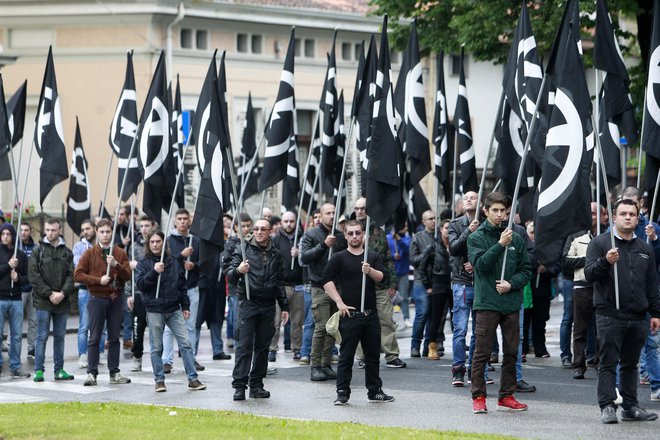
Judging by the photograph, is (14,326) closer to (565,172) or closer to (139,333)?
(139,333)

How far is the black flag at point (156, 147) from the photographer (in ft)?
58.7

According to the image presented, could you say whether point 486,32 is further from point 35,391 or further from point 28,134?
point 28,134

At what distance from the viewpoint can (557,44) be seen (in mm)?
12953

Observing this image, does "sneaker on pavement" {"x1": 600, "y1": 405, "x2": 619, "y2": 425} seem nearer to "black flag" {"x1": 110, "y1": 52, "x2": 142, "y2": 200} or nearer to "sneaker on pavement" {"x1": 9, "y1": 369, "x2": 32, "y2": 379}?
"sneaker on pavement" {"x1": 9, "y1": 369, "x2": 32, "y2": 379}

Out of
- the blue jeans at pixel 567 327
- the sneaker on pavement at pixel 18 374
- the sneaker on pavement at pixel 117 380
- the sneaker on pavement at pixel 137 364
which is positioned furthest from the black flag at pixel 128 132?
the blue jeans at pixel 567 327

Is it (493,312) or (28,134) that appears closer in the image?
(493,312)

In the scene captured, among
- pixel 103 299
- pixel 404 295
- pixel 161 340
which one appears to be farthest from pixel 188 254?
pixel 404 295

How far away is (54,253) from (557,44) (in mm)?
7320

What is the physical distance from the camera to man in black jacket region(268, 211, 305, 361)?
745 inches

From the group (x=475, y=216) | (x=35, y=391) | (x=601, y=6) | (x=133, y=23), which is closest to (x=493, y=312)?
(x=475, y=216)

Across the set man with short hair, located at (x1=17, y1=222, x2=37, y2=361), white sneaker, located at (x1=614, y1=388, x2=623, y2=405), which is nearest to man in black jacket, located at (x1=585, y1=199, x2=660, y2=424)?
white sneaker, located at (x1=614, y1=388, x2=623, y2=405)

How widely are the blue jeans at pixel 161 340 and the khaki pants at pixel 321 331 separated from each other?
1.56 m

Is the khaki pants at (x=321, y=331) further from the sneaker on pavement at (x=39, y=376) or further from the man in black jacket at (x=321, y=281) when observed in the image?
the sneaker on pavement at (x=39, y=376)

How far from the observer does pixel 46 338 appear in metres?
17.2
